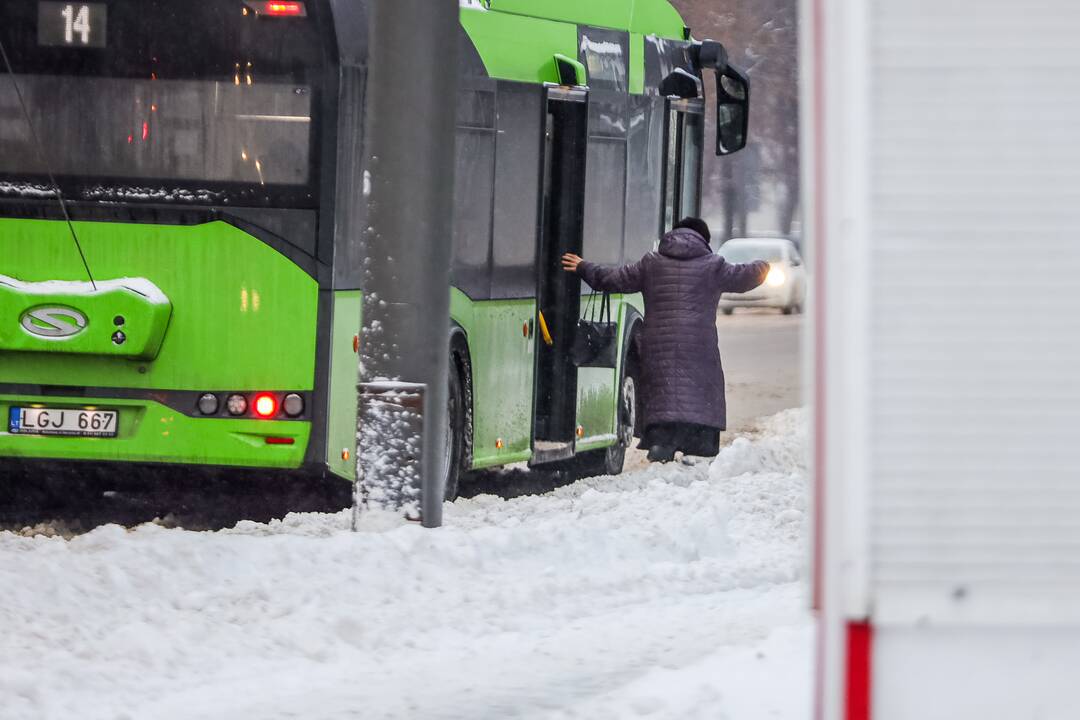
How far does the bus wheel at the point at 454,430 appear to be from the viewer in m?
12.3

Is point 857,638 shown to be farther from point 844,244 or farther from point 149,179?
point 149,179

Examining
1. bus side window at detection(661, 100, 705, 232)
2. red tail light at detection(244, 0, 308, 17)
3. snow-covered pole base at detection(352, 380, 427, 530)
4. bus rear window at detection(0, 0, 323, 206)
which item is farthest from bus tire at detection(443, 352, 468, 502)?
bus side window at detection(661, 100, 705, 232)

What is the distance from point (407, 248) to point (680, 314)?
4.82 m

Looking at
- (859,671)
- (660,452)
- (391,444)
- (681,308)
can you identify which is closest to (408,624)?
(391,444)

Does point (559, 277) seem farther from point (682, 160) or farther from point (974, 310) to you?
point (974, 310)

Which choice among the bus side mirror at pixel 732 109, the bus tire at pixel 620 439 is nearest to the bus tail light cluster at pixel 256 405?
the bus tire at pixel 620 439

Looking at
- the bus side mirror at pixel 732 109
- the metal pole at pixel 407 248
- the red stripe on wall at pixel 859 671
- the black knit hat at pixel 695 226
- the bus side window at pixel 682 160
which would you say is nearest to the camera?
the red stripe on wall at pixel 859 671

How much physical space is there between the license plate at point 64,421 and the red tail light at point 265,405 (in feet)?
2.48

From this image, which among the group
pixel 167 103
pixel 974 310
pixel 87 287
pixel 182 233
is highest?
pixel 167 103

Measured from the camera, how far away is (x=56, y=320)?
10.9 meters

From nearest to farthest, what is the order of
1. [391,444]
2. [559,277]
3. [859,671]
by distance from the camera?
[859,671]
[391,444]
[559,277]

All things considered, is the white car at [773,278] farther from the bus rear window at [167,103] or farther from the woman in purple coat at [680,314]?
the bus rear window at [167,103]

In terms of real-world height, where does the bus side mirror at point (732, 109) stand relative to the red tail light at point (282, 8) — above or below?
above

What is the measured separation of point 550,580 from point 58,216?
373 centimetres
